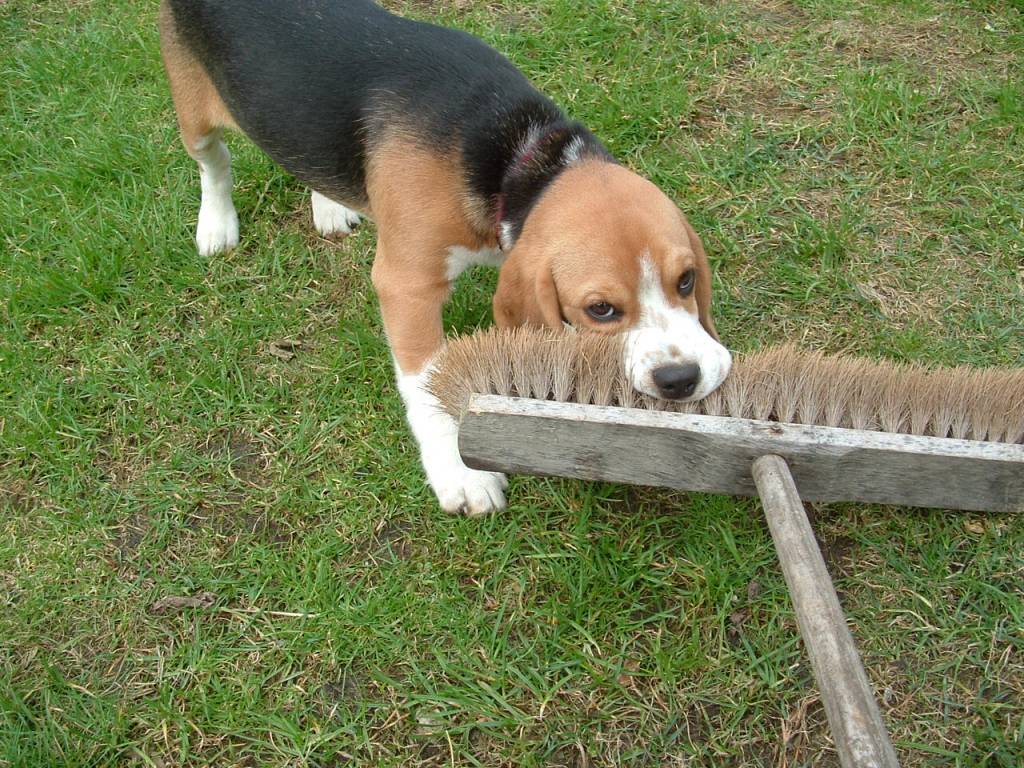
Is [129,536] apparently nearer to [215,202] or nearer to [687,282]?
[215,202]

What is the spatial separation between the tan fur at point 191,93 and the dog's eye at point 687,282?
Answer: 246 centimetres

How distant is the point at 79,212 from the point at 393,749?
11.5 ft

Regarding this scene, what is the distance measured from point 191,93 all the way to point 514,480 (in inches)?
102

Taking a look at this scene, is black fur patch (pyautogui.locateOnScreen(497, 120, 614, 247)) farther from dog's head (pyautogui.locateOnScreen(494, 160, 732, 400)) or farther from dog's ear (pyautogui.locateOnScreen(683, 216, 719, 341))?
dog's ear (pyautogui.locateOnScreen(683, 216, 719, 341))

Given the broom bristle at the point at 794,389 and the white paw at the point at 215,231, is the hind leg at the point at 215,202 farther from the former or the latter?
the broom bristle at the point at 794,389

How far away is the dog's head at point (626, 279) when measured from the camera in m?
2.86

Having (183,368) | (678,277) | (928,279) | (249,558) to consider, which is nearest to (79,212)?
(183,368)

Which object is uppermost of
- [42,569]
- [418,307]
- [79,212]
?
[418,307]

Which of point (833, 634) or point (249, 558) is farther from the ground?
point (833, 634)

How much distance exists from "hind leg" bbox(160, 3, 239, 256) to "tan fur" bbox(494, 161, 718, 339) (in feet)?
6.54

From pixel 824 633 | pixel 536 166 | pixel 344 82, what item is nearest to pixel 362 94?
pixel 344 82

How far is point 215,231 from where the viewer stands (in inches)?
183

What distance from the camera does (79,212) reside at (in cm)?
486

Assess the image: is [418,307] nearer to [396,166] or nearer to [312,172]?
[396,166]
